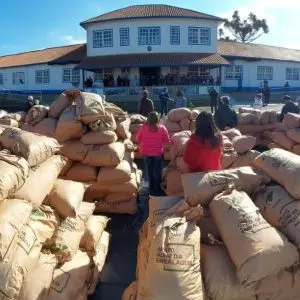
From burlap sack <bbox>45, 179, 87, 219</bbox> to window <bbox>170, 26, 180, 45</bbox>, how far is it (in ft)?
86.0

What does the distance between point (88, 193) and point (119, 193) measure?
0.45 m

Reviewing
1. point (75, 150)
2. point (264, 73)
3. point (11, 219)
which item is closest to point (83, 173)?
point (75, 150)

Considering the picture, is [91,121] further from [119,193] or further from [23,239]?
[23,239]

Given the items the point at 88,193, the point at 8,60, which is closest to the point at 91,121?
the point at 88,193

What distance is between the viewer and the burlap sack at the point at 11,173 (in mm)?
3435

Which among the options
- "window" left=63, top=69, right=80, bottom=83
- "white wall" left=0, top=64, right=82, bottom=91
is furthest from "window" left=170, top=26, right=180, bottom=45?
"window" left=63, top=69, right=80, bottom=83

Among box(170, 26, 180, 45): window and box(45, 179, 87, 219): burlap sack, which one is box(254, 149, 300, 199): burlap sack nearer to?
box(45, 179, 87, 219): burlap sack

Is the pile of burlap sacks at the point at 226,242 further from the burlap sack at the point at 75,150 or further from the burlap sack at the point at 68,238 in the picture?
the burlap sack at the point at 75,150

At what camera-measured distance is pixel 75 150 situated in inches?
233

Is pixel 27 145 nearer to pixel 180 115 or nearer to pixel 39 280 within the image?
pixel 39 280

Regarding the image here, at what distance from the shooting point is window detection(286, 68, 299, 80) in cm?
3531

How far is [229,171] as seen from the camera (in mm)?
3902

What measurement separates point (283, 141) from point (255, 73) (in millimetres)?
26267

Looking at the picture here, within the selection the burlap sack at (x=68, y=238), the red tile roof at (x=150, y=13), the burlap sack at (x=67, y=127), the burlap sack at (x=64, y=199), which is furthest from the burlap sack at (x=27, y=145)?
the red tile roof at (x=150, y=13)
